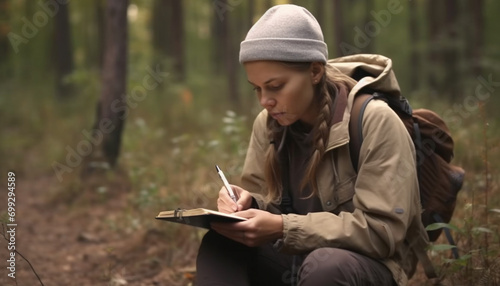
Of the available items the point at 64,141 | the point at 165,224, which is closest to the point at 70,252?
the point at 165,224

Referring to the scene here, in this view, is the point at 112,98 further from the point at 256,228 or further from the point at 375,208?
the point at 375,208

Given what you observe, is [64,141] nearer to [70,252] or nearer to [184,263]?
[70,252]

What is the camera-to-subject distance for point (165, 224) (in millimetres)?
5434

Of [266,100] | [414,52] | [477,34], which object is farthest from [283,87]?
[414,52]

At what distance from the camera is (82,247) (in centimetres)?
582

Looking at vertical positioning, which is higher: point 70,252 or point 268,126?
point 268,126

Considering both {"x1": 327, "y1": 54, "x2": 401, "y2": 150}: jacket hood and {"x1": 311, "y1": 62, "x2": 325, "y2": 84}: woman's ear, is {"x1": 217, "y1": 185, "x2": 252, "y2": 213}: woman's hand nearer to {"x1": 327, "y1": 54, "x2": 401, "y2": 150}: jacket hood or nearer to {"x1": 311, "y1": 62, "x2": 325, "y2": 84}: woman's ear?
{"x1": 327, "y1": 54, "x2": 401, "y2": 150}: jacket hood

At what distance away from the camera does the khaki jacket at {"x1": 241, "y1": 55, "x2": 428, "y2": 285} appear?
2.49 metres

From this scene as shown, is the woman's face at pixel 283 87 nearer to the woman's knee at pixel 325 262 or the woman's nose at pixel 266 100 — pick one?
the woman's nose at pixel 266 100

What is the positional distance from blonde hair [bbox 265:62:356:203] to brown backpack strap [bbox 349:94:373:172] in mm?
101

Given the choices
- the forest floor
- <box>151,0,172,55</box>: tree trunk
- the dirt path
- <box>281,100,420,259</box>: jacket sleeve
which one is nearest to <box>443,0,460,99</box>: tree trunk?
<box>151,0,172,55</box>: tree trunk

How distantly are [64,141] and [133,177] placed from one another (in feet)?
14.3

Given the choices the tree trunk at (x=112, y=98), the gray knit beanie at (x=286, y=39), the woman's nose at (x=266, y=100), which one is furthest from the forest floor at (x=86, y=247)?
the gray knit beanie at (x=286, y=39)

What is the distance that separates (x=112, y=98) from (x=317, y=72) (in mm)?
5509
